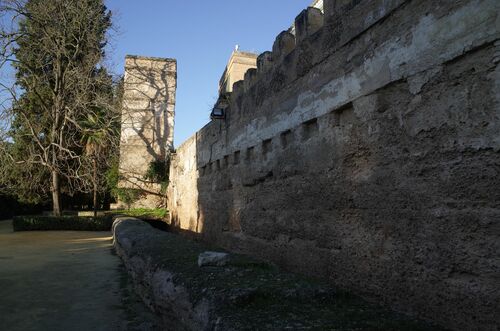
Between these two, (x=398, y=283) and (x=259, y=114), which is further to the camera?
(x=259, y=114)

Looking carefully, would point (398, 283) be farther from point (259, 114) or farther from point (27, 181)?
point (27, 181)

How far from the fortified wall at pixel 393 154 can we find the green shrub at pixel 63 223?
35.7 ft

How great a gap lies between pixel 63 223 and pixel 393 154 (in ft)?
44.8

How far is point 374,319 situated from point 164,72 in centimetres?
1854

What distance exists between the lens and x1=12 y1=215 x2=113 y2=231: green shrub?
13305 millimetres

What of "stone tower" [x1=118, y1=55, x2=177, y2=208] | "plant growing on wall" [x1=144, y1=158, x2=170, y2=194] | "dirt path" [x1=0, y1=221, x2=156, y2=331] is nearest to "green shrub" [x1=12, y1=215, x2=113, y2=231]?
"stone tower" [x1=118, y1=55, x2=177, y2=208]

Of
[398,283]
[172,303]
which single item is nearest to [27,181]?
[172,303]

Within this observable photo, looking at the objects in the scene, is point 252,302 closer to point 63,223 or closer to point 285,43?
point 285,43

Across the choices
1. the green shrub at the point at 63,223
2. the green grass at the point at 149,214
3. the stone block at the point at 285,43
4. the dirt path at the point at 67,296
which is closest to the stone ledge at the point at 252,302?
the dirt path at the point at 67,296

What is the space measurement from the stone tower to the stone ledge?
1454 cm

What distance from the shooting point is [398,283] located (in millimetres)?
2219

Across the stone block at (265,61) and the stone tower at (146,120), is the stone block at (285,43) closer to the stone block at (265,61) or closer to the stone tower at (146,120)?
the stone block at (265,61)

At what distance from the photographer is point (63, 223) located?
13562 mm

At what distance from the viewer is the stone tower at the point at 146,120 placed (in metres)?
17.0
